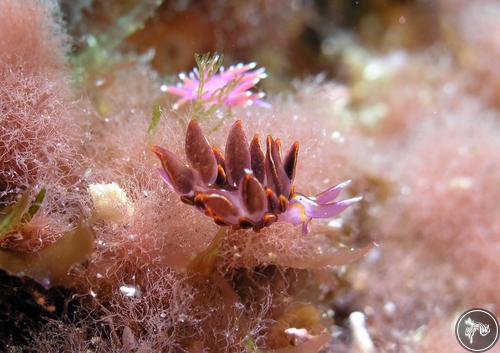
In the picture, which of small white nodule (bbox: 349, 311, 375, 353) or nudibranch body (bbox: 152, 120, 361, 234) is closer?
nudibranch body (bbox: 152, 120, 361, 234)

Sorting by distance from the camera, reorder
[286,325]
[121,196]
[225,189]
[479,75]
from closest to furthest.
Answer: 1. [225,189]
2. [121,196]
3. [286,325]
4. [479,75]

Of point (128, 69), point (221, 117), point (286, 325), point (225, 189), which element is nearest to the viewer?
point (225, 189)

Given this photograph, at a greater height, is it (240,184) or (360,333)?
(240,184)

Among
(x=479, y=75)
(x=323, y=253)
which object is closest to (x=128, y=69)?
(x=323, y=253)

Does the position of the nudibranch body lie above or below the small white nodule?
above

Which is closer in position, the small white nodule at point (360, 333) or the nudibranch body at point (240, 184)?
the nudibranch body at point (240, 184)

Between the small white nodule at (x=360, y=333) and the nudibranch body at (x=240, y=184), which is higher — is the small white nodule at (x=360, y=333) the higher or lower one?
the lower one

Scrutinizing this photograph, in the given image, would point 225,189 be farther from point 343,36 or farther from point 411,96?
point 343,36

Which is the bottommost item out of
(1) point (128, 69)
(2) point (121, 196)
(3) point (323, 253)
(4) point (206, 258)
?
(3) point (323, 253)
